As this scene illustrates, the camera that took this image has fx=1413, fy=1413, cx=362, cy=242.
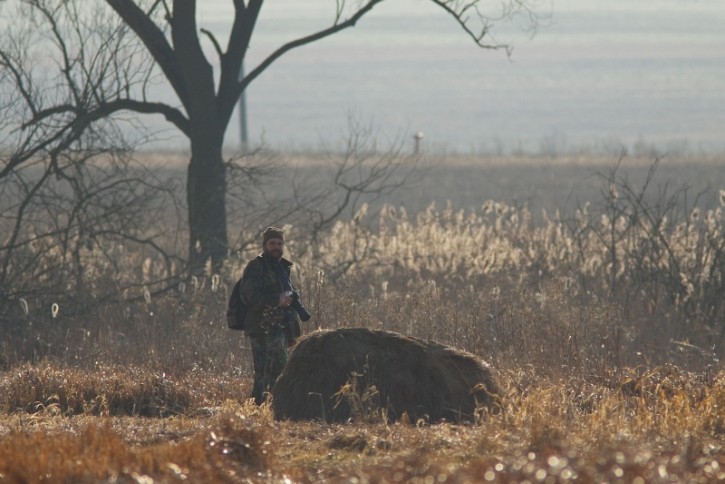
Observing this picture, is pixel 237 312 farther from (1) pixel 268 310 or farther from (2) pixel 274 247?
(2) pixel 274 247

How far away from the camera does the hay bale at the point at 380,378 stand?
1096 centimetres

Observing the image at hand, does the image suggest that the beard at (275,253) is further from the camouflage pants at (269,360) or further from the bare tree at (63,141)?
the bare tree at (63,141)

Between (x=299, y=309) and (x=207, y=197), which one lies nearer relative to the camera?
(x=299, y=309)

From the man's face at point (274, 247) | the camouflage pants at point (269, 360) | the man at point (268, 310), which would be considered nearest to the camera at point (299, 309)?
the man at point (268, 310)

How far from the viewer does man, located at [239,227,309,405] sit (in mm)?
12062

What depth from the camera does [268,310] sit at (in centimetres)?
1207

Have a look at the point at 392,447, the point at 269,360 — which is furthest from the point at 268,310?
the point at 392,447

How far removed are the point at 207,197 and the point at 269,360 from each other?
27.7ft

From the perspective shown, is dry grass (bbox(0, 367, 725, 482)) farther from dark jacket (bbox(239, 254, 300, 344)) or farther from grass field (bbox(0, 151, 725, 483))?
dark jacket (bbox(239, 254, 300, 344))

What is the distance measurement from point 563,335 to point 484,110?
Answer: 185289 millimetres

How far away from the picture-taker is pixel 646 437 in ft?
29.7

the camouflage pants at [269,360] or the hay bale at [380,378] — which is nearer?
the hay bale at [380,378]

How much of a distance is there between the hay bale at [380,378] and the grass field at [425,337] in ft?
1.01

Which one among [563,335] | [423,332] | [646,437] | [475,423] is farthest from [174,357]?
[646,437]
